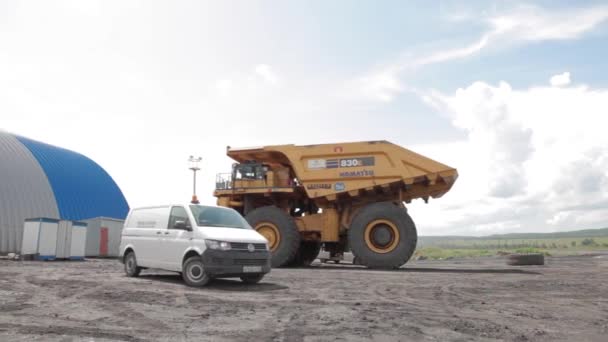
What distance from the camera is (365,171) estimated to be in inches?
674

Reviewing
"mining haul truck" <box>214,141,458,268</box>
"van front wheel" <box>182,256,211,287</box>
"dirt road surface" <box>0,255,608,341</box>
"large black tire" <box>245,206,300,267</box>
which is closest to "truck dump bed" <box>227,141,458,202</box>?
"mining haul truck" <box>214,141,458,268</box>

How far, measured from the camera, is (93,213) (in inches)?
1447

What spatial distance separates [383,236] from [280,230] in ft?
11.6

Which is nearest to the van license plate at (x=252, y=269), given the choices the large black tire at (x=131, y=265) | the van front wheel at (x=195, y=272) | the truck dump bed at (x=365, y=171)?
the van front wheel at (x=195, y=272)

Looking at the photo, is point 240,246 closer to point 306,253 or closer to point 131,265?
point 131,265

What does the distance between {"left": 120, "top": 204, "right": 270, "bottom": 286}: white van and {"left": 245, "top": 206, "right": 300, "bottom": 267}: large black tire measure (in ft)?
18.8

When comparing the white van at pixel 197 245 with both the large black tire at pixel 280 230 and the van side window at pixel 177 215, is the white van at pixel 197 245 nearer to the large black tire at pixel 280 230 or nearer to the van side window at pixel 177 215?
the van side window at pixel 177 215

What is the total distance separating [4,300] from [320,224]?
11.3 meters

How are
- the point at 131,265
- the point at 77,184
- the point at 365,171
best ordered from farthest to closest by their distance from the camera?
the point at 77,184, the point at 365,171, the point at 131,265

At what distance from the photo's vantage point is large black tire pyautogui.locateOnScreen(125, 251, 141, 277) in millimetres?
12219

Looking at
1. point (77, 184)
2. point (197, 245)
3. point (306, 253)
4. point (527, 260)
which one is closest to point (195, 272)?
point (197, 245)

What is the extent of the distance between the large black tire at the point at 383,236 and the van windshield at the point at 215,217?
6076 mm

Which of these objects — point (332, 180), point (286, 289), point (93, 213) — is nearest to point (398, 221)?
point (332, 180)

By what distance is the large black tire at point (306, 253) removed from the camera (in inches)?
778
